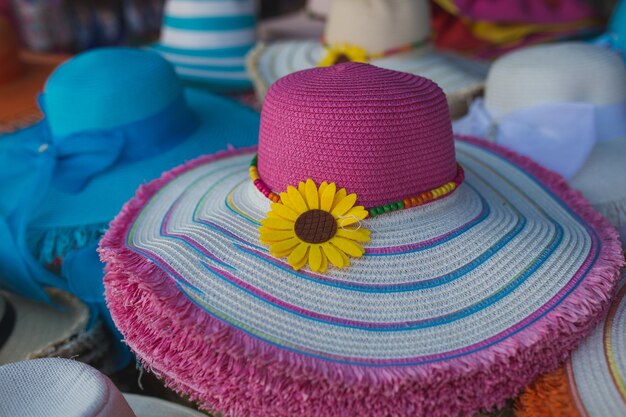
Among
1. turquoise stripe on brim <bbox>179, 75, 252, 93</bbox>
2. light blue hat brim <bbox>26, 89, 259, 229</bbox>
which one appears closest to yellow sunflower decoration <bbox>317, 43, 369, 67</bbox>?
light blue hat brim <bbox>26, 89, 259, 229</bbox>

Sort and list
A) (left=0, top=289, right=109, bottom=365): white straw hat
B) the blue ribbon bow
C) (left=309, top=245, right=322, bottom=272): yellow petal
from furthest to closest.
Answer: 1. the blue ribbon bow
2. (left=0, top=289, right=109, bottom=365): white straw hat
3. (left=309, top=245, right=322, bottom=272): yellow petal

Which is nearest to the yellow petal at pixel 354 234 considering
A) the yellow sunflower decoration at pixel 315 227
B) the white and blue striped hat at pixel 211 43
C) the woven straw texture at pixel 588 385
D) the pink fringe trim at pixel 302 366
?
the yellow sunflower decoration at pixel 315 227

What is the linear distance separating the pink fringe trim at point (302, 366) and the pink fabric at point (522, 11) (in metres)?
1.47

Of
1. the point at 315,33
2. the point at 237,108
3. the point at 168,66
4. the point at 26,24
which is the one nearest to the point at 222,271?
the point at 168,66

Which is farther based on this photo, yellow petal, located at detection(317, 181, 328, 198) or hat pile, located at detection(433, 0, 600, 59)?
hat pile, located at detection(433, 0, 600, 59)

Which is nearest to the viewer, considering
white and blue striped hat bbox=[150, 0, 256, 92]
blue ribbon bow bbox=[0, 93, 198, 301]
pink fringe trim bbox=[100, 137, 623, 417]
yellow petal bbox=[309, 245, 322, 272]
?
pink fringe trim bbox=[100, 137, 623, 417]

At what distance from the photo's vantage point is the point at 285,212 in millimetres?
886

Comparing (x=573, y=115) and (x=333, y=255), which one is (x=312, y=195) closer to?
(x=333, y=255)

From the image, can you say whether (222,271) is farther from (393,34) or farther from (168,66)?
(393,34)

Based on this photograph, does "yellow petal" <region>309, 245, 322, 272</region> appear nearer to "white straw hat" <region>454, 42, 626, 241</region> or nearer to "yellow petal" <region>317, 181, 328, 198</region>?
"yellow petal" <region>317, 181, 328, 198</region>

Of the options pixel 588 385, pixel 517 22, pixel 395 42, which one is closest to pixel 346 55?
pixel 395 42

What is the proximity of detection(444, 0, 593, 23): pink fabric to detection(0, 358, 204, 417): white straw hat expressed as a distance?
1778mm

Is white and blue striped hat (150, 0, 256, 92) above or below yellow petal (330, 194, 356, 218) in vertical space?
below

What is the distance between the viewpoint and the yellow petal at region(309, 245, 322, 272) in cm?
84
